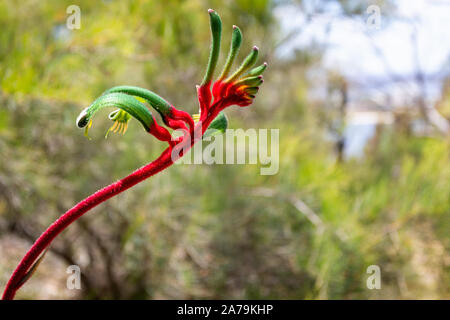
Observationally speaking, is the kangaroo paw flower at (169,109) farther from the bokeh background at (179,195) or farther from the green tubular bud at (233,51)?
the bokeh background at (179,195)

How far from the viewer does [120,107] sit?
138 mm

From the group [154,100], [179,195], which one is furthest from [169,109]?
[179,195]

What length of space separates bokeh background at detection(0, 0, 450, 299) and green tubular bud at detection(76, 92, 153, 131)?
1.20 feet

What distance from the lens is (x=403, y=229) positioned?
648mm

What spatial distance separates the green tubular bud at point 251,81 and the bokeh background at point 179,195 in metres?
0.39

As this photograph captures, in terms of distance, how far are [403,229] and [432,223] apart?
46mm

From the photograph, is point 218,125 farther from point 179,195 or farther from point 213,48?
point 179,195

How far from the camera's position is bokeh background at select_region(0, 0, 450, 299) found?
58cm

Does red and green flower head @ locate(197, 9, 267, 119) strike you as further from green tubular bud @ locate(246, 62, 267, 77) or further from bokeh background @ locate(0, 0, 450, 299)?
bokeh background @ locate(0, 0, 450, 299)

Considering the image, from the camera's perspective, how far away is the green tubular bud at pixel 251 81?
0.14 m

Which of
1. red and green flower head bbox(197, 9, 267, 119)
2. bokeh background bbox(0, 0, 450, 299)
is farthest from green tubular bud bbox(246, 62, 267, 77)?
bokeh background bbox(0, 0, 450, 299)
